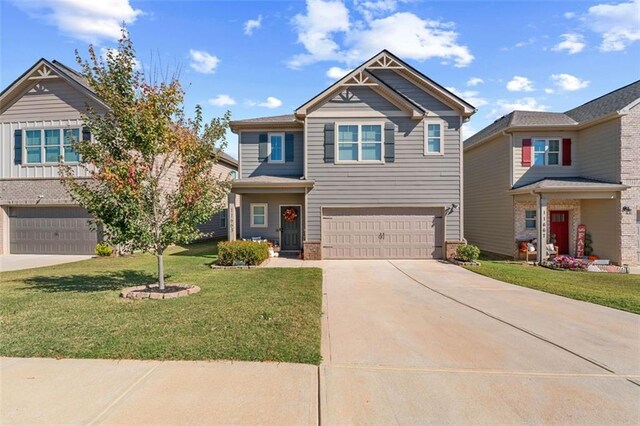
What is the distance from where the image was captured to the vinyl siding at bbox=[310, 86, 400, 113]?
14.4 metres

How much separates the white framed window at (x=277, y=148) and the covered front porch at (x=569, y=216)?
34.6 feet

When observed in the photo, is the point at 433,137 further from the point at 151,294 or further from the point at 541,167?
the point at 151,294

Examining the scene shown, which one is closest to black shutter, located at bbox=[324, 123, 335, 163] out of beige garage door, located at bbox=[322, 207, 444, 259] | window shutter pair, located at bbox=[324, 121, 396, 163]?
window shutter pair, located at bbox=[324, 121, 396, 163]

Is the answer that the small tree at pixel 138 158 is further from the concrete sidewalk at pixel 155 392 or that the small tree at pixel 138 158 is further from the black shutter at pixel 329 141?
the black shutter at pixel 329 141

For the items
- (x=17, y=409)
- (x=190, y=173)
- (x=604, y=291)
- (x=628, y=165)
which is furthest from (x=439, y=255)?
(x=17, y=409)

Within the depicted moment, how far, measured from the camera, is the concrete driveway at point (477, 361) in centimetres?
319

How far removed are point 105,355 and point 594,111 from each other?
19.5 meters

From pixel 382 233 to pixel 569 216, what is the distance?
886cm

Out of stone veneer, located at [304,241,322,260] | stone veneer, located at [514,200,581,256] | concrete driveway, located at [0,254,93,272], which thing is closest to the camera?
concrete driveway, located at [0,254,93,272]

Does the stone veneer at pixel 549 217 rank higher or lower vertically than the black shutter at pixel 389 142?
lower

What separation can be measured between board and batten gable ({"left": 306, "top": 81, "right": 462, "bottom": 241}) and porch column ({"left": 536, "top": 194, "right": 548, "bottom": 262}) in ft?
10.3

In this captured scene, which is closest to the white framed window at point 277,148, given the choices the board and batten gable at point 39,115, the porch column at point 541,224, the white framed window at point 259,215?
the white framed window at point 259,215

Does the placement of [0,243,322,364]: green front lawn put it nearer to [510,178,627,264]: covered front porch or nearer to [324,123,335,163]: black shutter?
[324,123,335,163]: black shutter

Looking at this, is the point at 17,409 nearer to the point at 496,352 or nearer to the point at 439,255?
the point at 496,352
